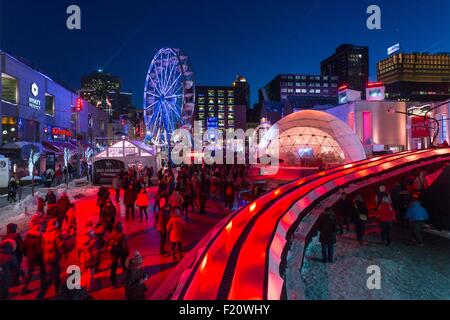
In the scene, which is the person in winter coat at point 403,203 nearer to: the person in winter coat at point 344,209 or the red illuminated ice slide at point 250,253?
the person in winter coat at point 344,209

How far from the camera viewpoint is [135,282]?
5.84 metres

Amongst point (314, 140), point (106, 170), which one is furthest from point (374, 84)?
point (106, 170)

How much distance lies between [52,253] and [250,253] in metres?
4.06

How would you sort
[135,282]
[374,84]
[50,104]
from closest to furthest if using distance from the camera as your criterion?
[135,282], [50,104], [374,84]

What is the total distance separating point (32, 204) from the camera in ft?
57.6

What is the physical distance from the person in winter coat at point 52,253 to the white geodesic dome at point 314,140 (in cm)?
2614

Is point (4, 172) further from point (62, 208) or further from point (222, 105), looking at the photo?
point (222, 105)

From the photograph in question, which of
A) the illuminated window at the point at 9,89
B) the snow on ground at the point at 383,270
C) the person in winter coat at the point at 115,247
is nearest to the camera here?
the person in winter coat at the point at 115,247

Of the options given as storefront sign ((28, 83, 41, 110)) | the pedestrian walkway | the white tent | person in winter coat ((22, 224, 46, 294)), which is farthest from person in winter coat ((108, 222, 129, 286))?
storefront sign ((28, 83, 41, 110))

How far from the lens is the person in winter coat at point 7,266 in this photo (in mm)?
6877

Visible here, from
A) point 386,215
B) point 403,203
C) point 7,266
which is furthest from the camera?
point 403,203

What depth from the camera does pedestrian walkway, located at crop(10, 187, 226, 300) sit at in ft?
25.2

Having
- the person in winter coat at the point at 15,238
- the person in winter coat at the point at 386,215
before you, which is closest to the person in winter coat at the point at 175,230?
the person in winter coat at the point at 15,238

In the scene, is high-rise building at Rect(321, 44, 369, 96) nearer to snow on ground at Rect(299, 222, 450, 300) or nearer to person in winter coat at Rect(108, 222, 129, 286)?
snow on ground at Rect(299, 222, 450, 300)
